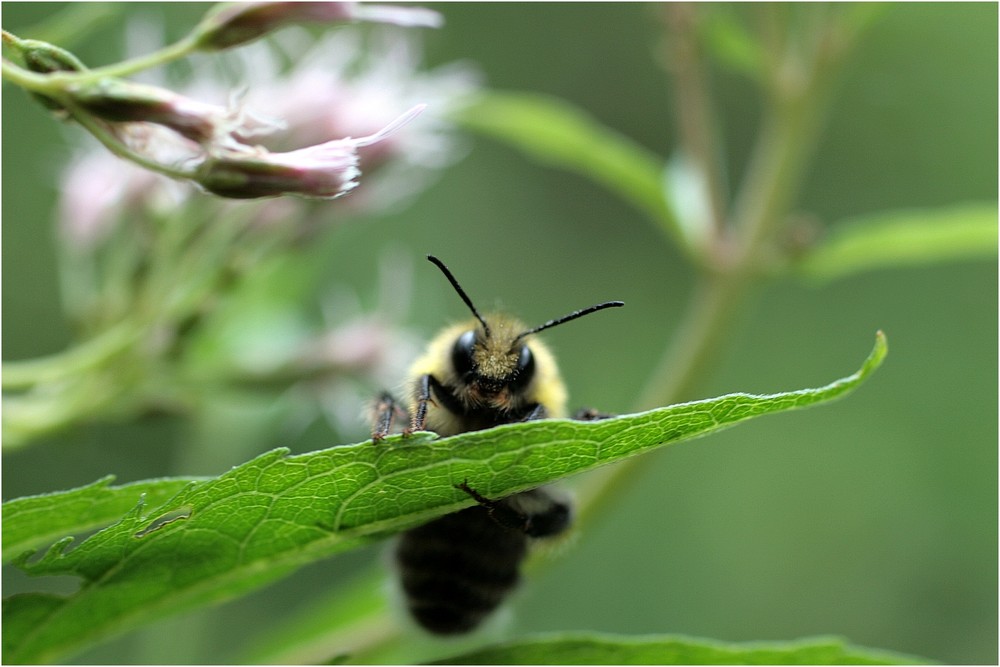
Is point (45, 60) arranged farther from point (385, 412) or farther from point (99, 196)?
point (99, 196)

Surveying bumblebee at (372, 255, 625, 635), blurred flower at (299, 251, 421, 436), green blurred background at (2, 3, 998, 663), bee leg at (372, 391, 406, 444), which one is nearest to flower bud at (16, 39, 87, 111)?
bee leg at (372, 391, 406, 444)

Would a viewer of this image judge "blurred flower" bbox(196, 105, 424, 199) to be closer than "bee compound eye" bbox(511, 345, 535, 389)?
Yes

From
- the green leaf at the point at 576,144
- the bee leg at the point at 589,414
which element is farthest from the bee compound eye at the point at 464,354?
the green leaf at the point at 576,144

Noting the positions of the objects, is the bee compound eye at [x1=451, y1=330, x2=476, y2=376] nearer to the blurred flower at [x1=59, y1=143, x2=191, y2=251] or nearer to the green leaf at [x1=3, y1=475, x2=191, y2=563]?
the green leaf at [x1=3, y1=475, x2=191, y2=563]

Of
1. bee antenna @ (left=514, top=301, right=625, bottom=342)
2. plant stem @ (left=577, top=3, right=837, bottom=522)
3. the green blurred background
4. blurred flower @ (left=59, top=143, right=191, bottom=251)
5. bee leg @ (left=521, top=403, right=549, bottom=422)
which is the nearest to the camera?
bee antenna @ (left=514, top=301, right=625, bottom=342)

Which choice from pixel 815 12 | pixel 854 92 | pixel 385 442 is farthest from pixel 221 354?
pixel 854 92

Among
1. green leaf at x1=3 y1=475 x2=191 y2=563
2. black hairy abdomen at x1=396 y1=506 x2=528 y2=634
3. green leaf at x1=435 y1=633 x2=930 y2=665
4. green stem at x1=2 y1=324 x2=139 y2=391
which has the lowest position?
green leaf at x1=435 y1=633 x2=930 y2=665
